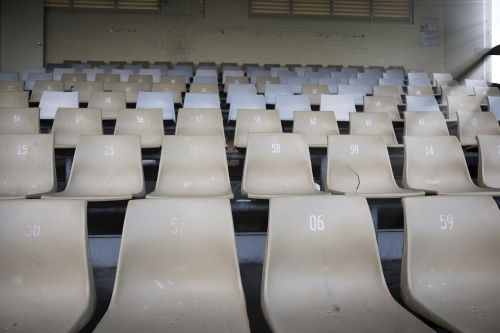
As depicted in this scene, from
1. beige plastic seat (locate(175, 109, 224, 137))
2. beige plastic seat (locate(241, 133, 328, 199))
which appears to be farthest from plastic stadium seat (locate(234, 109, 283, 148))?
beige plastic seat (locate(241, 133, 328, 199))

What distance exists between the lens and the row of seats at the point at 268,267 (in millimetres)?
1208

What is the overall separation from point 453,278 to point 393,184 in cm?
106

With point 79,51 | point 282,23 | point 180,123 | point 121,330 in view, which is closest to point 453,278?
point 121,330

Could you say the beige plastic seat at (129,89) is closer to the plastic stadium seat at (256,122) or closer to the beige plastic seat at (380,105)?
the plastic stadium seat at (256,122)

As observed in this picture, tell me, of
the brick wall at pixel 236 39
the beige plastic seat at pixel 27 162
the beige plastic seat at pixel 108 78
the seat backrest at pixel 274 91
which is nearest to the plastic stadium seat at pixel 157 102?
the seat backrest at pixel 274 91

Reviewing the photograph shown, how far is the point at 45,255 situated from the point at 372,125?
2563mm

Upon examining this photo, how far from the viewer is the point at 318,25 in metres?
8.23

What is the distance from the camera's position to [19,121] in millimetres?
3008

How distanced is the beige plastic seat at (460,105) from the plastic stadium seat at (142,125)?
2.95m

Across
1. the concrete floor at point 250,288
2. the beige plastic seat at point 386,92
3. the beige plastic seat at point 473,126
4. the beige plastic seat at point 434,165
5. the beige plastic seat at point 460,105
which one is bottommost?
the concrete floor at point 250,288

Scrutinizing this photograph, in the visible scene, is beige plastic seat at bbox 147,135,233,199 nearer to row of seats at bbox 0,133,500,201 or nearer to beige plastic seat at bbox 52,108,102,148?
row of seats at bbox 0,133,500,201

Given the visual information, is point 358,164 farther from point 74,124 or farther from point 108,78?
point 108,78

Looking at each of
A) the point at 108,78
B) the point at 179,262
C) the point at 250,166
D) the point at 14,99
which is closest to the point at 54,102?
the point at 14,99

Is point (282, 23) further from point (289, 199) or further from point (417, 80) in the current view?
point (289, 199)
